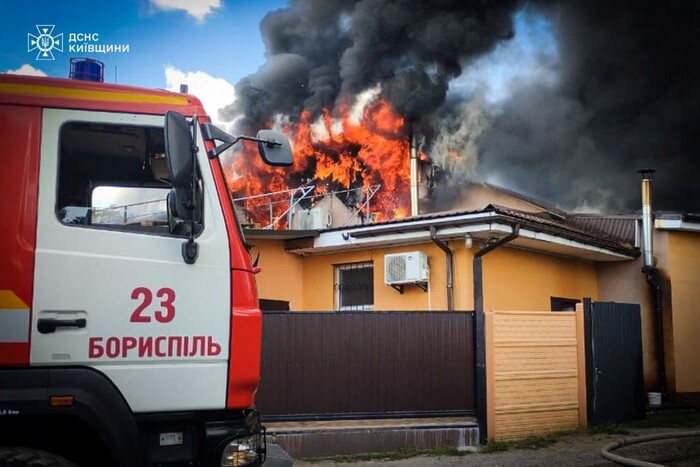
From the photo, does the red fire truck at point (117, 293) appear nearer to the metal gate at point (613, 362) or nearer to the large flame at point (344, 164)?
the metal gate at point (613, 362)

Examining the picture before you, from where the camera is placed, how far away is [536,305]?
1353 centimetres

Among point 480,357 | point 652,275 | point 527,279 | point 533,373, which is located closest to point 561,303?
point 527,279

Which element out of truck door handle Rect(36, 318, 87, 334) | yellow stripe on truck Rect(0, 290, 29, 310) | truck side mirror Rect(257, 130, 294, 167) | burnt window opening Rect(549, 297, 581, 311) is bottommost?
truck door handle Rect(36, 318, 87, 334)

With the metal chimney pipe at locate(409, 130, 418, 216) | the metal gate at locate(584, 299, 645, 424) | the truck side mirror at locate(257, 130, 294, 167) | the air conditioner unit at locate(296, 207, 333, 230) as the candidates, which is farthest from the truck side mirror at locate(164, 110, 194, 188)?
the metal chimney pipe at locate(409, 130, 418, 216)

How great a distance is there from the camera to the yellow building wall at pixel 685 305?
1470 centimetres

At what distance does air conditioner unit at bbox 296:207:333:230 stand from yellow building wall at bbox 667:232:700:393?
7.03 meters

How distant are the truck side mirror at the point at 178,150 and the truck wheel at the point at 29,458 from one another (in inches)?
61.4

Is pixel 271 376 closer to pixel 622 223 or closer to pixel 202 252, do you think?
pixel 202 252

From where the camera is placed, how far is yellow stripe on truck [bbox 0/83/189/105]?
4137mm

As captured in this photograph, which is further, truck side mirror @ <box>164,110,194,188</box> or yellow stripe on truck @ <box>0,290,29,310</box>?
truck side mirror @ <box>164,110,194,188</box>

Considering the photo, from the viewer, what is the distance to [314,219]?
47.5 feet

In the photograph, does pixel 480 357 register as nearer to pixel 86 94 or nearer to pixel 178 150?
pixel 178 150

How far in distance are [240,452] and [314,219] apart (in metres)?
10.4

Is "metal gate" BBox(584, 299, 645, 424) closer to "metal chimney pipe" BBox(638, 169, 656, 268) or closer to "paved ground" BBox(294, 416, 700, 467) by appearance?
"paved ground" BBox(294, 416, 700, 467)
